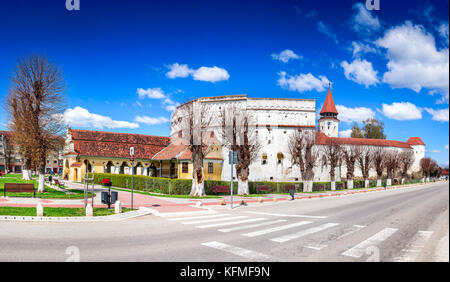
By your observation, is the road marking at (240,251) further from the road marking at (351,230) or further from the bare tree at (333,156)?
the bare tree at (333,156)

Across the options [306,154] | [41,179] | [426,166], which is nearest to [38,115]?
[41,179]

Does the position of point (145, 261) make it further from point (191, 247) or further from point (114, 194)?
point (114, 194)

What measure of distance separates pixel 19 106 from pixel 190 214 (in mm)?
21486

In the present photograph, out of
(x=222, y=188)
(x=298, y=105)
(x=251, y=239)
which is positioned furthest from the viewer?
(x=298, y=105)

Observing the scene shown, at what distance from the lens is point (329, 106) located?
9006 centimetres

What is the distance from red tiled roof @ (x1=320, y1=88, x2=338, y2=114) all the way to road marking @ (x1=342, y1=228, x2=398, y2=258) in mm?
84204

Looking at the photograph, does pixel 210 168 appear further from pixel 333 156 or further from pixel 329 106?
pixel 329 106

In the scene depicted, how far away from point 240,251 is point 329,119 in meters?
88.9

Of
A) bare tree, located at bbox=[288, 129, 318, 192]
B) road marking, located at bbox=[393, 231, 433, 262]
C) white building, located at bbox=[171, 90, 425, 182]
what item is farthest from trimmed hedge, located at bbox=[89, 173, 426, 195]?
road marking, located at bbox=[393, 231, 433, 262]

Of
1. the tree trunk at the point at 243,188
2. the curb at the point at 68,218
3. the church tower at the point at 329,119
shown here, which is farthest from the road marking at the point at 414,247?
the church tower at the point at 329,119

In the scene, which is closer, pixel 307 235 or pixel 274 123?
pixel 307 235

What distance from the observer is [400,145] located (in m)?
93.6

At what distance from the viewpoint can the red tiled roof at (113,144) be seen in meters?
44.7
